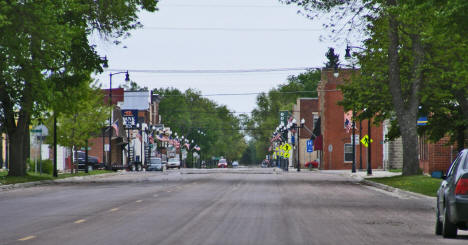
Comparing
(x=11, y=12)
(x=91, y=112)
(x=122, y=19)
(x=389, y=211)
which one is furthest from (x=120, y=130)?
(x=389, y=211)

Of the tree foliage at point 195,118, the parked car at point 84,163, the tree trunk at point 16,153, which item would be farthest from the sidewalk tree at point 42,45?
the tree foliage at point 195,118

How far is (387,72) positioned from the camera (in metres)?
44.6

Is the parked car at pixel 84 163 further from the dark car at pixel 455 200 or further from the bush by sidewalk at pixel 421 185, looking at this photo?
the dark car at pixel 455 200

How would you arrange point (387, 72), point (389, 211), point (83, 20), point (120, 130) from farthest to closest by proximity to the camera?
point (120, 130)
point (387, 72)
point (83, 20)
point (389, 211)

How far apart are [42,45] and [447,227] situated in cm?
2739

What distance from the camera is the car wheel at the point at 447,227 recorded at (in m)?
13.4

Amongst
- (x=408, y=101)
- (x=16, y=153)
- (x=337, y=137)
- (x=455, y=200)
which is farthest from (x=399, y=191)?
(x=337, y=137)

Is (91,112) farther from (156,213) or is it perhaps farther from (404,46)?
(156,213)

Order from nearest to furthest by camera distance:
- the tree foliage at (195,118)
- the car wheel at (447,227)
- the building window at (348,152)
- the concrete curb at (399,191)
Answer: the car wheel at (447,227) → the concrete curb at (399,191) → the building window at (348,152) → the tree foliage at (195,118)

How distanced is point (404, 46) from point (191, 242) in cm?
3248

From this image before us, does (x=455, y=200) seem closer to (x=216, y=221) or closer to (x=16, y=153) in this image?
(x=216, y=221)

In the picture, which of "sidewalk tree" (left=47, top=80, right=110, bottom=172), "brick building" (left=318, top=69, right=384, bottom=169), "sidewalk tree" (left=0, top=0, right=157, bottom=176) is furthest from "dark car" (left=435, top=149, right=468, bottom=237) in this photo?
"brick building" (left=318, top=69, right=384, bottom=169)

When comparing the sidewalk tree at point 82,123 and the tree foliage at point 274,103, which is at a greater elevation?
the tree foliage at point 274,103

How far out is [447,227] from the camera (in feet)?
44.5
